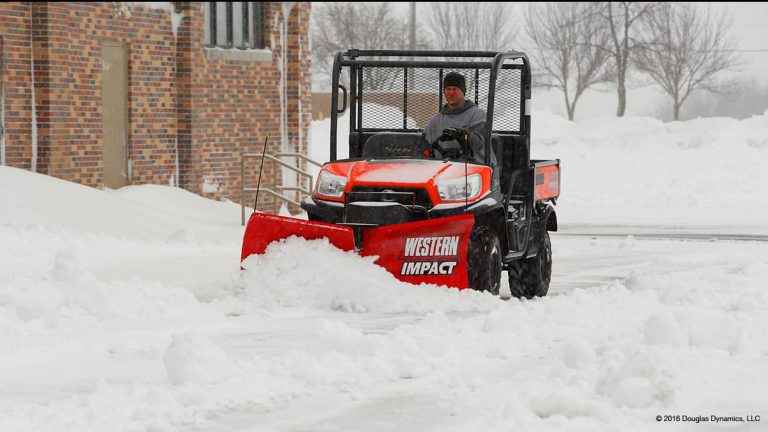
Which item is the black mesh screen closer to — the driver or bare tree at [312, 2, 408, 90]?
the driver

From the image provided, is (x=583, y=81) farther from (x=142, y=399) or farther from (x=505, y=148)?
(x=142, y=399)

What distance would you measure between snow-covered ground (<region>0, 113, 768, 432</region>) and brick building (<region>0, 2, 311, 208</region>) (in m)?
2.09

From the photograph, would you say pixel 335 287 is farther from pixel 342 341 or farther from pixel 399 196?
pixel 342 341

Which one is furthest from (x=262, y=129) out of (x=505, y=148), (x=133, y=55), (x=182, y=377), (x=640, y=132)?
(x=640, y=132)

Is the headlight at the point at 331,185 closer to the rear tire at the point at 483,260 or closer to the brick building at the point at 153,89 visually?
the rear tire at the point at 483,260

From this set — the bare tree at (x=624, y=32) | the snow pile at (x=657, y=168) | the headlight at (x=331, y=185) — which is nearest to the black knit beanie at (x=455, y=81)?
the headlight at (x=331, y=185)

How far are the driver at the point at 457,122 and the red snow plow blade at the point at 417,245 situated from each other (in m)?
0.90

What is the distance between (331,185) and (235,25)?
38.8 feet

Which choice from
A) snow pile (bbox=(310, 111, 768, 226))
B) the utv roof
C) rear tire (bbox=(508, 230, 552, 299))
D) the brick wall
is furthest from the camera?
snow pile (bbox=(310, 111, 768, 226))

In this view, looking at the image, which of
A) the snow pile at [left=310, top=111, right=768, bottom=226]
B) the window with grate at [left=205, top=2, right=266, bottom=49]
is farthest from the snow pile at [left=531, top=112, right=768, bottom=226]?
the window with grate at [left=205, top=2, right=266, bottom=49]

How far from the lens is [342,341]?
859 centimetres

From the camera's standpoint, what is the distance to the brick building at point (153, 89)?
19188 mm

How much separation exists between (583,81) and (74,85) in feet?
143

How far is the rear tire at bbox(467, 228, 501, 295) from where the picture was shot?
11336 mm
